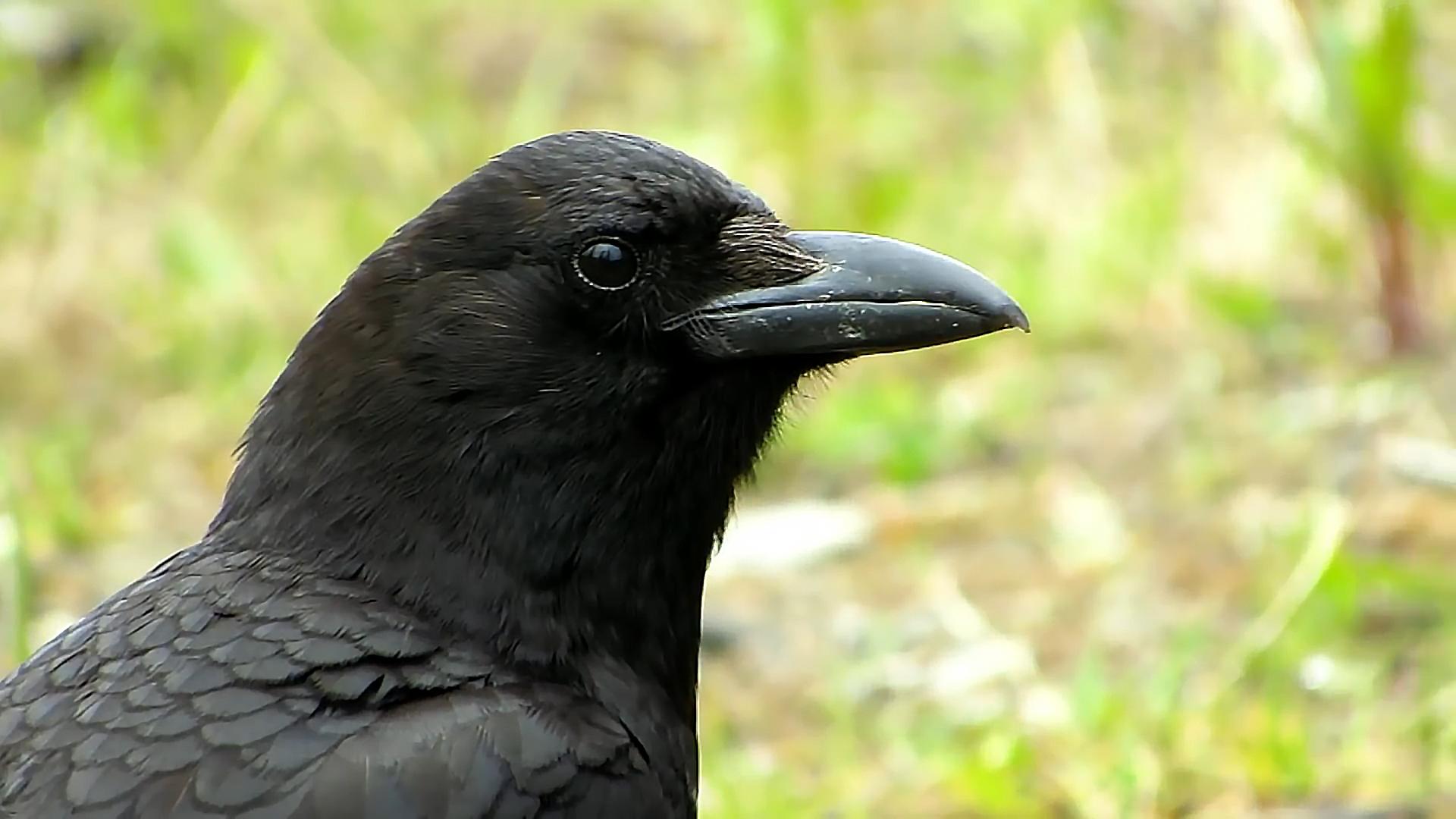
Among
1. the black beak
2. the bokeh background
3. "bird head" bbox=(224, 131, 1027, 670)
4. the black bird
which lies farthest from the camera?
the bokeh background

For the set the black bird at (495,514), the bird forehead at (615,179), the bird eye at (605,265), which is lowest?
the black bird at (495,514)

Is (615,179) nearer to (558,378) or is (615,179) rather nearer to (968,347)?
(558,378)

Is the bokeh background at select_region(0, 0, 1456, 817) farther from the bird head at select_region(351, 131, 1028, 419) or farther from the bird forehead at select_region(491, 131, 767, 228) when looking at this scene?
the bird forehead at select_region(491, 131, 767, 228)

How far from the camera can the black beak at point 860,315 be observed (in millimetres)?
2799

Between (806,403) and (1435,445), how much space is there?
2.21 m

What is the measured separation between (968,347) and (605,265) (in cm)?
355

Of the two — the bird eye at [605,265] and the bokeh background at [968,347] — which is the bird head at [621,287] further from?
the bokeh background at [968,347]

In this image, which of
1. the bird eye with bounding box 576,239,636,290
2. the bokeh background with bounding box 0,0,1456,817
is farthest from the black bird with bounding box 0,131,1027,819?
the bokeh background with bounding box 0,0,1456,817

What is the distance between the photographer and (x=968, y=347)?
616 cm

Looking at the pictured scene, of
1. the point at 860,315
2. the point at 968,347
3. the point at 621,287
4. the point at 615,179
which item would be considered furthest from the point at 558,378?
the point at 968,347

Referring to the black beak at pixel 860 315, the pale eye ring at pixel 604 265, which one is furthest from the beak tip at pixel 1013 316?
the pale eye ring at pixel 604 265

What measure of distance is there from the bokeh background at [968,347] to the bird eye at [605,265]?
47 centimetres

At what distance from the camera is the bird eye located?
2.72m

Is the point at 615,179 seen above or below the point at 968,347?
below
